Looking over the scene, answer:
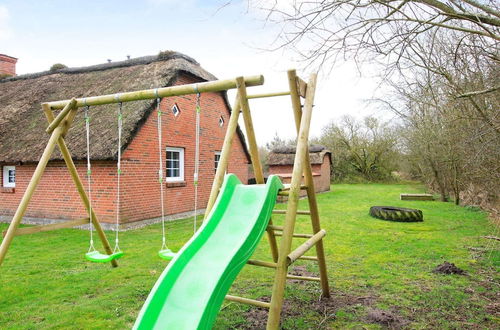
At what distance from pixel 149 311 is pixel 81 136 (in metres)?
8.62

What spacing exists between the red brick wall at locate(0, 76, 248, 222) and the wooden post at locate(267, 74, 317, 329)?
7097mm

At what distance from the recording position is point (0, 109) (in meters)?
12.4

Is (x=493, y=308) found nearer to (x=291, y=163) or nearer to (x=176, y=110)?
(x=176, y=110)

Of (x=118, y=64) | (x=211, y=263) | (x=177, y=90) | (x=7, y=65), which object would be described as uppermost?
(x=7, y=65)

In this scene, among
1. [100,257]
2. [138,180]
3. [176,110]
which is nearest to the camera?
[100,257]

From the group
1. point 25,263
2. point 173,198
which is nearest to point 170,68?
point 173,198

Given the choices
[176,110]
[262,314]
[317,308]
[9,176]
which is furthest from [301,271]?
[9,176]

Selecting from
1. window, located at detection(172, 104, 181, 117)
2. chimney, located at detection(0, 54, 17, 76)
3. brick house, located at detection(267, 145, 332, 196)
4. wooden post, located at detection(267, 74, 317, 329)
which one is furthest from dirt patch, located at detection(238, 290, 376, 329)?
chimney, located at detection(0, 54, 17, 76)

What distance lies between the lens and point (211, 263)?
8.36 ft

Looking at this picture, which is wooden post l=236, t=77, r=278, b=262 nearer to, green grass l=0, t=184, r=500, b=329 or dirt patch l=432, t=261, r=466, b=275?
green grass l=0, t=184, r=500, b=329

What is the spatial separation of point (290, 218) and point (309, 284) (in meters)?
2.55

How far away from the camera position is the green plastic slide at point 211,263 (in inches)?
86.0

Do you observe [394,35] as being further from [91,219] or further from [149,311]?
[91,219]

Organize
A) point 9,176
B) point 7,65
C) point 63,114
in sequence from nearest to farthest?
1. point 63,114
2. point 9,176
3. point 7,65
